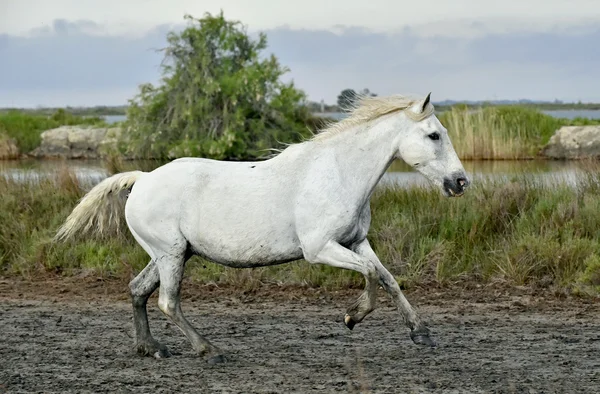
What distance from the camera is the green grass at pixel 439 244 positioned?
1027 centimetres

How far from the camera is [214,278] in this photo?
35.0 ft

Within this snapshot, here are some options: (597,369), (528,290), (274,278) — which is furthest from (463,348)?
(274,278)

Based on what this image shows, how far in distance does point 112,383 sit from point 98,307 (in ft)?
Answer: 10.4

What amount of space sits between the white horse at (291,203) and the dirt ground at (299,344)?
35 cm

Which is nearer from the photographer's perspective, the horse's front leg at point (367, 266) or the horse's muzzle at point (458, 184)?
the horse's front leg at point (367, 266)

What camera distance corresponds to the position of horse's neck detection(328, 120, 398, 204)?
7.20m

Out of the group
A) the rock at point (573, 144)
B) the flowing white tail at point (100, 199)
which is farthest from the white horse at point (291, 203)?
the rock at point (573, 144)

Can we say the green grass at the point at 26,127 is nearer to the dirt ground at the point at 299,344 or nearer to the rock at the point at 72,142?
the rock at the point at 72,142

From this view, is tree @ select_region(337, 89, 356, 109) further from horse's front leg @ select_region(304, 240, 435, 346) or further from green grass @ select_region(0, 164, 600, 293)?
green grass @ select_region(0, 164, 600, 293)

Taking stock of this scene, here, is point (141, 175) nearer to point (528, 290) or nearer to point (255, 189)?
point (255, 189)

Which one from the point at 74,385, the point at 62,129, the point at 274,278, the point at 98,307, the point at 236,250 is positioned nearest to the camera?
the point at 74,385

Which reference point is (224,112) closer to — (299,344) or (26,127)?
(26,127)

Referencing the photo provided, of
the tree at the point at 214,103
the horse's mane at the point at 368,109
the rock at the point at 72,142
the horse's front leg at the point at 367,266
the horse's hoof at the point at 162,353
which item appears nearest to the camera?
the horse's front leg at the point at 367,266

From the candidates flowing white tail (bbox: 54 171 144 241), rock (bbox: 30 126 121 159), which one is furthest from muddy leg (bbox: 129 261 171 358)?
rock (bbox: 30 126 121 159)
